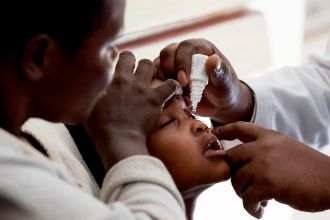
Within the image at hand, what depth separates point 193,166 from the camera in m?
0.83

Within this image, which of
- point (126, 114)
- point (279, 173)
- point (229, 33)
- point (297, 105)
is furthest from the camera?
point (229, 33)

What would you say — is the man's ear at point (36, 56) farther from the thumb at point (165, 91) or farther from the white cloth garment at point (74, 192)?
the thumb at point (165, 91)

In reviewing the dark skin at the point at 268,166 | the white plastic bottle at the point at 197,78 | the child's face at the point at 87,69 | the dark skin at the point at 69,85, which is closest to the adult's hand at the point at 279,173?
the dark skin at the point at 268,166

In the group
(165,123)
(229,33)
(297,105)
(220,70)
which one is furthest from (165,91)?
(229,33)

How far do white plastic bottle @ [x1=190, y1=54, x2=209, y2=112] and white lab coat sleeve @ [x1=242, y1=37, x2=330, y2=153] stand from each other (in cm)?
26

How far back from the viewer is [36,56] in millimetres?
589

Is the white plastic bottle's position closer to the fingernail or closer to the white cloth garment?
the fingernail

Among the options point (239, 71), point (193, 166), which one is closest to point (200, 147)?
point (193, 166)

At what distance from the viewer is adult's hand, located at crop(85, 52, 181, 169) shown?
0.72 metres

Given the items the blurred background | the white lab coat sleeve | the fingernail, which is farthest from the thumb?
the blurred background

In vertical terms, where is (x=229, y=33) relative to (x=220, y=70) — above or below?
below

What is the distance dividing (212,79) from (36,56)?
430 mm

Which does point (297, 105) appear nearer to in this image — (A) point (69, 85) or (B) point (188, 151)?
(B) point (188, 151)

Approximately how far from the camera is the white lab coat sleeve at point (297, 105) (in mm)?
1167
